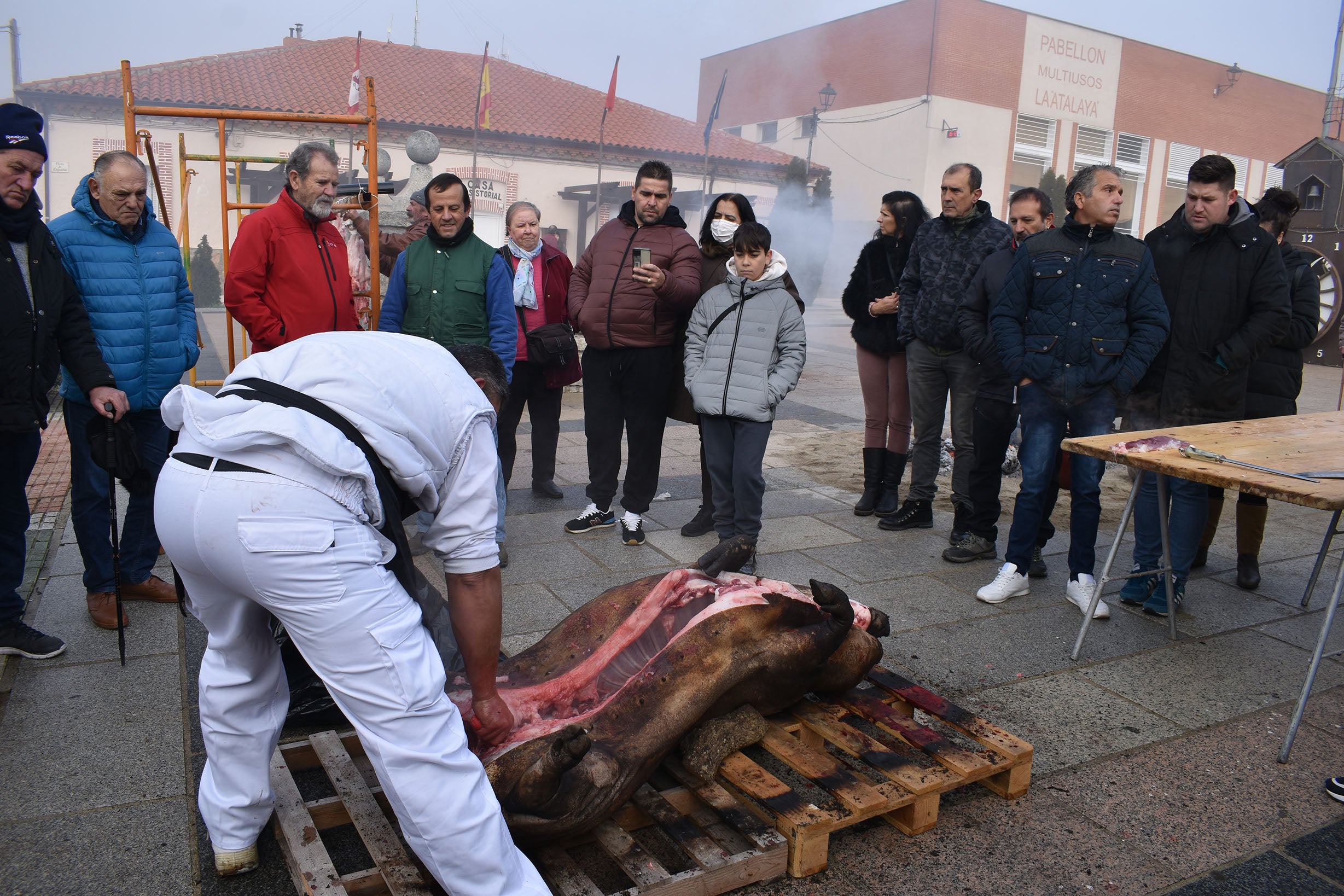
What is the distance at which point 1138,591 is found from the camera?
4875 millimetres

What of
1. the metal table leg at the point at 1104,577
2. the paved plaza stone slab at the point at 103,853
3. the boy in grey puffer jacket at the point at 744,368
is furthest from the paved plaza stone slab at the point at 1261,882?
the boy in grey puffer jacket at the point at 744,368

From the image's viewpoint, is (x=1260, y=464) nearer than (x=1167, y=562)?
Yes

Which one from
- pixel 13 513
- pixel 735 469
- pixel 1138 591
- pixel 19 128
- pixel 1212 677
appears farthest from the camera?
pixel 735 469

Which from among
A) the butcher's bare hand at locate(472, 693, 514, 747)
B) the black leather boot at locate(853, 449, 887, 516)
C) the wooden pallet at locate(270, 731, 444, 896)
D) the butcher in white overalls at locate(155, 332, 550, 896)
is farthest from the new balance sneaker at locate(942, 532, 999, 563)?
the butcher in white overalls at locate(155, 332, 550, 896)

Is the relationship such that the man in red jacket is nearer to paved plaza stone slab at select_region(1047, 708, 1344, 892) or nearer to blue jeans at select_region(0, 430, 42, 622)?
blue jeans at select_region(0, 430, 42, 622)

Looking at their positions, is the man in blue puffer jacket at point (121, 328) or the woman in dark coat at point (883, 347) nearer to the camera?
the man in blue puffer jacket at point (121, 328)

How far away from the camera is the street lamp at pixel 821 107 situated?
2802 cm

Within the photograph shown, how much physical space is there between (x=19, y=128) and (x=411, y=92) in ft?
87.3

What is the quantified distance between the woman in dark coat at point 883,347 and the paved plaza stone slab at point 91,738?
434 cm

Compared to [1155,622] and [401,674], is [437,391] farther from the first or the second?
[1155,622]

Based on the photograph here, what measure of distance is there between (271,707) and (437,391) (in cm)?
105

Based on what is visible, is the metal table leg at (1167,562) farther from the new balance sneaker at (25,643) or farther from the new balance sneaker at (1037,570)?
the new balance sneaker at (25,643)

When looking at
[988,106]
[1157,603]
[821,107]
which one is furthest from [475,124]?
[1157,603]

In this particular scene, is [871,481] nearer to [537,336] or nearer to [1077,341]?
[1077,341]
